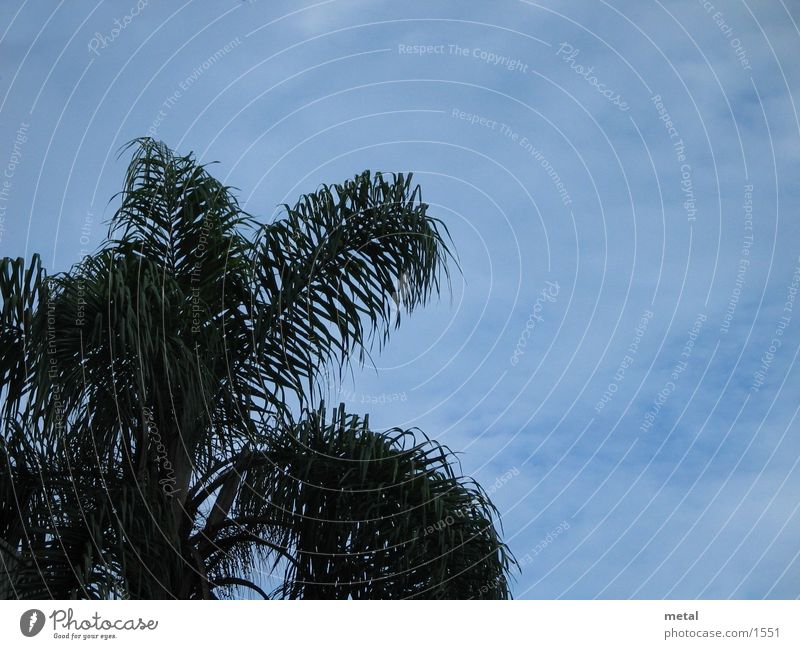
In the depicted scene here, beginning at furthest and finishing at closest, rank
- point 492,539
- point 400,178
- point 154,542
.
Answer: point 400,178
point 492,539
point 154,542

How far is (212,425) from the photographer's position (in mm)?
7879

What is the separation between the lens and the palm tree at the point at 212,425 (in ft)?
23.4
